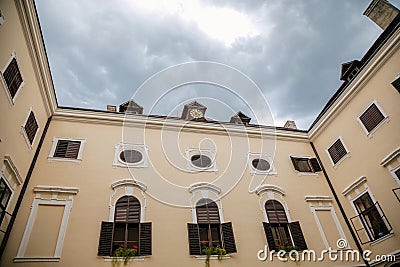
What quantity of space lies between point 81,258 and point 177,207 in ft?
12.1

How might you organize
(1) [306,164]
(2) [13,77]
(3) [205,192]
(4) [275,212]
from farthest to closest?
(1) [306,164] < (4) [275,212] < (3) [205,192] < (2) [13,77]

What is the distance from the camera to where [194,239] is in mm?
9953

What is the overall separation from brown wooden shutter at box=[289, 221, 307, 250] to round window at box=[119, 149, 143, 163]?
7007mm

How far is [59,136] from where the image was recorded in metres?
11.7

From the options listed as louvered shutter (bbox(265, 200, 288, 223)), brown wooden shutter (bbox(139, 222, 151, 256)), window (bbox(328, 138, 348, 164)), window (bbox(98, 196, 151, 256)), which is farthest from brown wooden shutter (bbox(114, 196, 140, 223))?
window (bbox(328, 138, 348, 164))

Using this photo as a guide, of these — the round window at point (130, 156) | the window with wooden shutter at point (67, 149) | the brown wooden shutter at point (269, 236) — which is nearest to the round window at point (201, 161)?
the round window at point (130, 156)

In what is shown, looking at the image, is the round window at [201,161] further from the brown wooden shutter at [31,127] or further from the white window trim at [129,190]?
the brown wooden shutter at [31,127]

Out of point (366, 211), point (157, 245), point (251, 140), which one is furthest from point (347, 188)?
point (157, 245)

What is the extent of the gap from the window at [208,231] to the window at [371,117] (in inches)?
287

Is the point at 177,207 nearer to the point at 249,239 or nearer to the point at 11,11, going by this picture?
the point at 249,239

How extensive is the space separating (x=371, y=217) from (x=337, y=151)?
11.2 feet

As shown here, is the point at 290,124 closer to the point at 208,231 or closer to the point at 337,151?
the point at 337,151

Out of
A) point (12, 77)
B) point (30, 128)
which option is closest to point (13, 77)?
point (12, 77)
